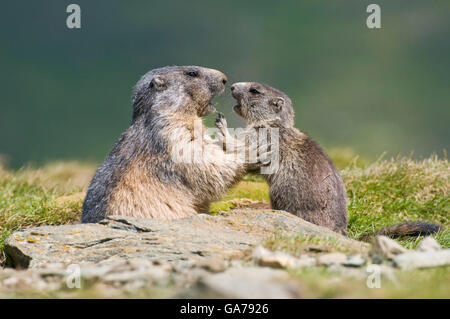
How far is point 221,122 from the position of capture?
8.09 m

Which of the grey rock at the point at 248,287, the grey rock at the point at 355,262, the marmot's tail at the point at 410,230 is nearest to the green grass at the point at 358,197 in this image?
the marmot's tail at the point at 410,230

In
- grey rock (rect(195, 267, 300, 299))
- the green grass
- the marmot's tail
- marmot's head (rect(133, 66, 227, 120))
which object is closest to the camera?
grey rock (rect(195, 267, 300, 299))

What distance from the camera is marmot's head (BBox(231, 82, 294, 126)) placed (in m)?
8.71

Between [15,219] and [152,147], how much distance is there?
120 inches

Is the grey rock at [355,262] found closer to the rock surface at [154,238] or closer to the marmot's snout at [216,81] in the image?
the rock surface at [154,238]

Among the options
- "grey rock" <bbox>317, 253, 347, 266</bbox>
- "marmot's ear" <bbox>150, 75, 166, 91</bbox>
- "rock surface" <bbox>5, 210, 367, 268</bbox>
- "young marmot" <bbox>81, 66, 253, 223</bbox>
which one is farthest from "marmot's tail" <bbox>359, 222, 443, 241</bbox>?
"marmot's ear" <bbox>150, 75, 166, 91</bbox>

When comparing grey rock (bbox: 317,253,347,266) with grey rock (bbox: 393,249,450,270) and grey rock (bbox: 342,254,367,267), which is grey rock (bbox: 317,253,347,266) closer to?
grey rock (bbox: 342,254,367,267)

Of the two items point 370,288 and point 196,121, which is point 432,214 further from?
point 370,288

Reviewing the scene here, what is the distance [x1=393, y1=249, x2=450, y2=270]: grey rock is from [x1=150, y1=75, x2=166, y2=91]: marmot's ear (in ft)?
13.9

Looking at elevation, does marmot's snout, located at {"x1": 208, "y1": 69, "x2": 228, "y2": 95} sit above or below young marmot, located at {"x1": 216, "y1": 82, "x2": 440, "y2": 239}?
above

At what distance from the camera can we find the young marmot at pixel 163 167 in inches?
295

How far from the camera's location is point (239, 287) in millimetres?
4008

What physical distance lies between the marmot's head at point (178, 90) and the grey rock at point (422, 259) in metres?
3.89

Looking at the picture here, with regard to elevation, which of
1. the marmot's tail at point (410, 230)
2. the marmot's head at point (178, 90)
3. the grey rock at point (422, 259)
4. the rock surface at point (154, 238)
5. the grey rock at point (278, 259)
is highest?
the marmot's head at point (178, 90)
